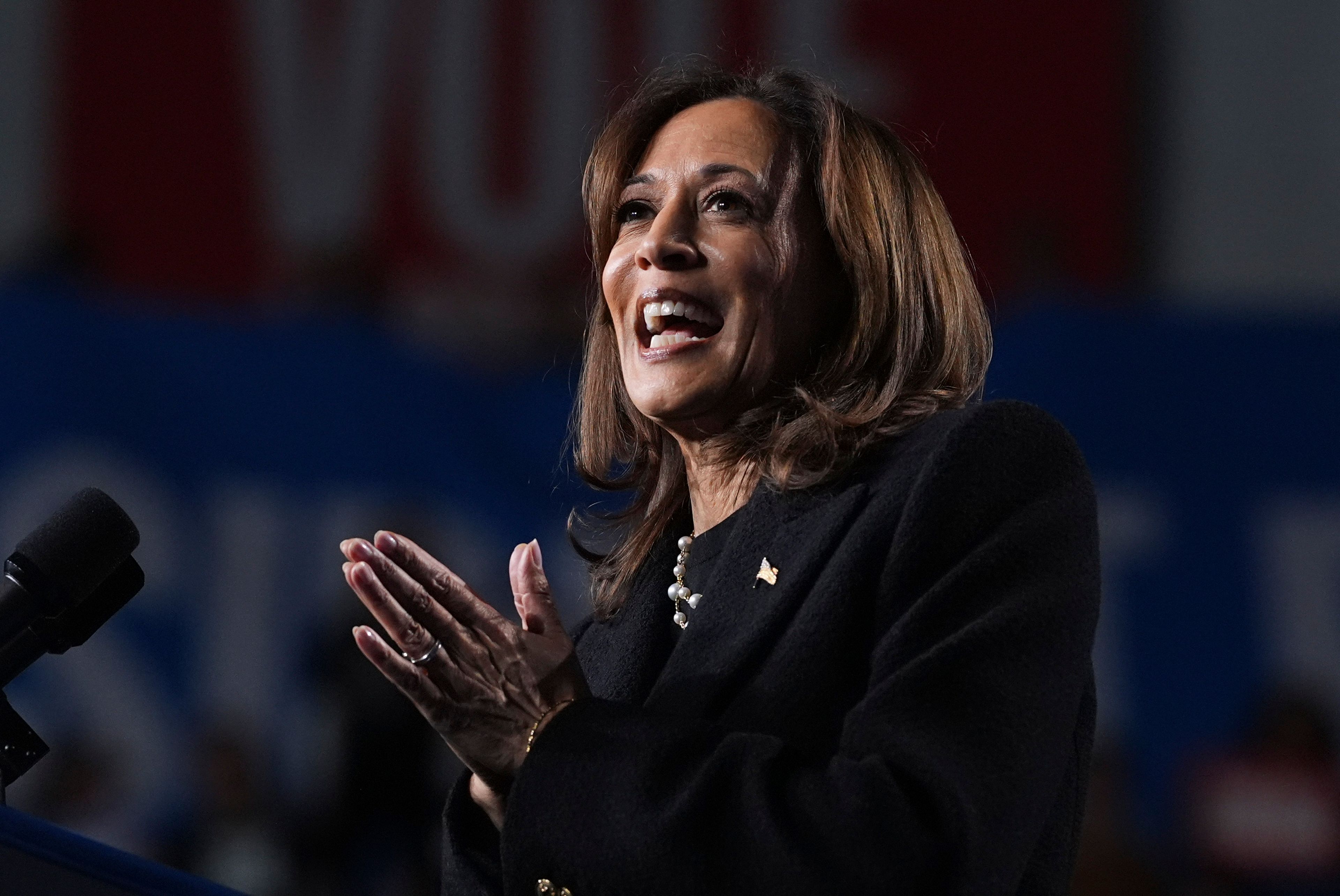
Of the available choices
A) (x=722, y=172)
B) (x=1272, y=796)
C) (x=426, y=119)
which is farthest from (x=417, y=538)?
(x=426, y=119)

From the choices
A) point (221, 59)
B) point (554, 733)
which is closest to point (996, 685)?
point (554, 733)

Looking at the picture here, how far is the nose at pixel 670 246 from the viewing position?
5.35 feet

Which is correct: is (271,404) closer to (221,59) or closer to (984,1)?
(221,59)

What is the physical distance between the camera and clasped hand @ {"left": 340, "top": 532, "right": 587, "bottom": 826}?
1.25 metres

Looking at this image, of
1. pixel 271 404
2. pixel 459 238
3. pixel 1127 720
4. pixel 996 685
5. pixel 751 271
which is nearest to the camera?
pixel 996 685

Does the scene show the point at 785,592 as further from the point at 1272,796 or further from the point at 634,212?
the point at 1272,796

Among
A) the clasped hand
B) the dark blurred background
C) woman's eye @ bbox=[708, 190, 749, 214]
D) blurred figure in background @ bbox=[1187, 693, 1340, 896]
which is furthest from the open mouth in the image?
blurred figure in background @ bbox=[1187, 693, 1340, 896]

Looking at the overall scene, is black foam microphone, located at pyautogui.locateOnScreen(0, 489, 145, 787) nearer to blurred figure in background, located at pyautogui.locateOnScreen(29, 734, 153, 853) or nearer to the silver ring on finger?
the silver ring on finger

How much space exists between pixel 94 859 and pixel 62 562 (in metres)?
0.30

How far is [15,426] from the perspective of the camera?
Answer: 3.70m

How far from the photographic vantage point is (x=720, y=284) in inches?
64.0

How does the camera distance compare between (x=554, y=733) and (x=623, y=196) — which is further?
(x=623, y=196)

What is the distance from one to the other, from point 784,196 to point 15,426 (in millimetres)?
2552

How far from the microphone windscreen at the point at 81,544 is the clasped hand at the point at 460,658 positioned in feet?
0.61
